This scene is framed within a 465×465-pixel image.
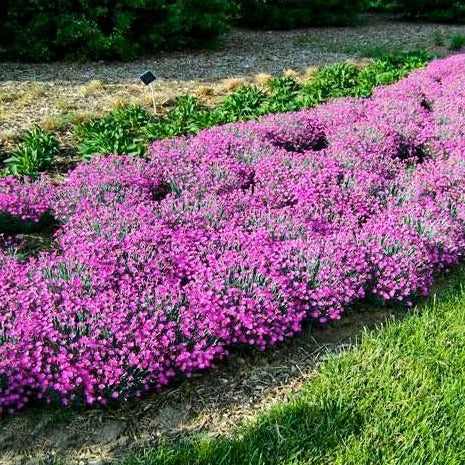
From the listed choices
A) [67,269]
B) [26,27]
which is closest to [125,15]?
[26,27]

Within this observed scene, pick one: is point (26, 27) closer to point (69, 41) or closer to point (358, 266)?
point (69, 41)

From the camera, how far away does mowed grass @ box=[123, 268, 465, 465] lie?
3.06 m

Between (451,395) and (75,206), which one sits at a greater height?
(75,206)

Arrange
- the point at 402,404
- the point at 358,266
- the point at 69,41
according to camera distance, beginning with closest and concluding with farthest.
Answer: the point at 402,404 → the point at 358,266 → the point at 69,41

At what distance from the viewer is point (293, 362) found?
391 centimetres

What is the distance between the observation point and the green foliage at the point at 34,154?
642 cm

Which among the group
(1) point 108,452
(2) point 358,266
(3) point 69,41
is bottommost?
(1) point 108,452

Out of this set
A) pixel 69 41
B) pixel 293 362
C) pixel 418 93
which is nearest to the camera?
pixel 293 362

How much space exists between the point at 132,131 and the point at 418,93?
3916 mm

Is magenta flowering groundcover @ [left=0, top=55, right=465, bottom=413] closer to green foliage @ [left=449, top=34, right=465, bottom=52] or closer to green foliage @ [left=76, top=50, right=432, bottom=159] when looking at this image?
green foliage @ [left=76, top=50, right=432, bottom=159]

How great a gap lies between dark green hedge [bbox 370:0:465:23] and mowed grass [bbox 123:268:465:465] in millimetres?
17197

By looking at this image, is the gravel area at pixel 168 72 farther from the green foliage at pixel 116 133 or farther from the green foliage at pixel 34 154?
the green foliage at pixel 34 154

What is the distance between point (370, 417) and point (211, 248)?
1.66 metres

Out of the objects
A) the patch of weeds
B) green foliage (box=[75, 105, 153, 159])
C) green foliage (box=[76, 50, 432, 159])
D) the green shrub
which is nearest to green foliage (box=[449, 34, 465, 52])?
the patch of weeds
